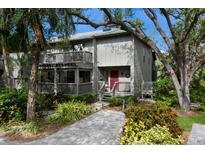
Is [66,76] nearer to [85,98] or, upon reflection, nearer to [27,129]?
[85,98]

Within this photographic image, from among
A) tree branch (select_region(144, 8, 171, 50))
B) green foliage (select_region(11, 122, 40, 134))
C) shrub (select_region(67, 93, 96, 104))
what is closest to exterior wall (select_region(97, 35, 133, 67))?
shrub (select_region(67, 93, 96, 104))

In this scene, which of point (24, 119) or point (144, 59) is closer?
point (24, 119)

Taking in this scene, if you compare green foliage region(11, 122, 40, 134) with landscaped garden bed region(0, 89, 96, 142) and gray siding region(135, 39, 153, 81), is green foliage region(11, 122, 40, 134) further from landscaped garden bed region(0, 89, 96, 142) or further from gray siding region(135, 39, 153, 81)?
gray siding region(135, 39, 153, 81)

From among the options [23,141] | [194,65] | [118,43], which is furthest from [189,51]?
[23,141]

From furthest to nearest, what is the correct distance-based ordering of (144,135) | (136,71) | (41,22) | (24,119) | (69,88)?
(136,71) → (69,88) → (24,119) → (41,22) → (144,135)

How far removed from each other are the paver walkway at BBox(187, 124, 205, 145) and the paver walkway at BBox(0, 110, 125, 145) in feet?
8.48

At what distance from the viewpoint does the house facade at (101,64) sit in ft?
57.0

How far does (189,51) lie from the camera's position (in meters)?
13.3

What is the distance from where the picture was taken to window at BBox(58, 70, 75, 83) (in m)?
20.5

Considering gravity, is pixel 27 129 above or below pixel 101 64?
below

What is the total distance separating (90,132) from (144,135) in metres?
3.14

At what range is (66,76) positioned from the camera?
2078 cm

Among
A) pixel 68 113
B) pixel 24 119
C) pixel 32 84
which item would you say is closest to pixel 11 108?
pixel 24 119
